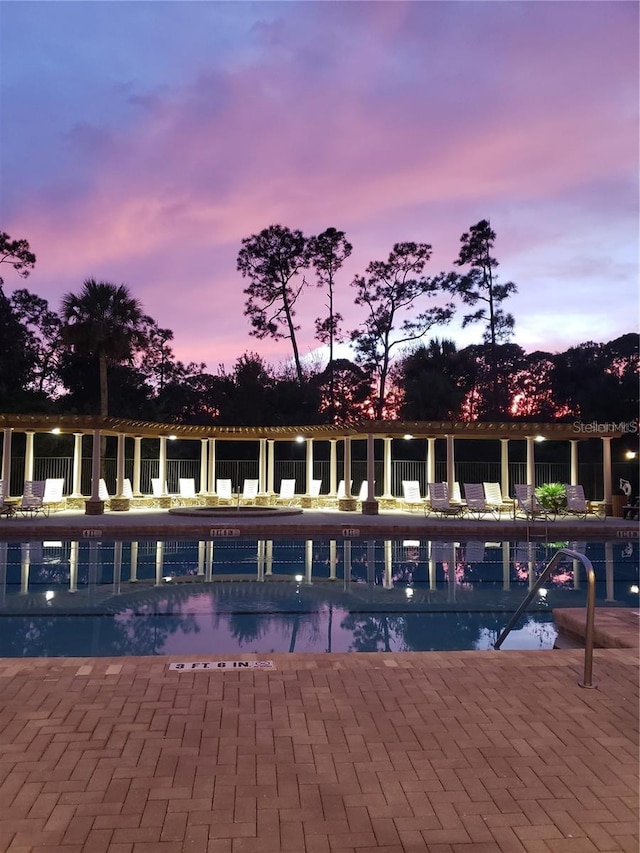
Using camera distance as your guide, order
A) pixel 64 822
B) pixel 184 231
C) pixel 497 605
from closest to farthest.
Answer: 1. pixel 64 822
2. pixel 497 605
3. pixel 184 231

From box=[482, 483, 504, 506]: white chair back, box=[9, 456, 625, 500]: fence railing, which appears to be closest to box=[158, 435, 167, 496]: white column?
box=[9, 456, 625, 500]: fence railing

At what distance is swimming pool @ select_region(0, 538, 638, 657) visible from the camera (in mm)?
6160

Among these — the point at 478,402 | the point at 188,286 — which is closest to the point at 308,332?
the point at 188,286

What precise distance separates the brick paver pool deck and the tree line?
75.9 feet

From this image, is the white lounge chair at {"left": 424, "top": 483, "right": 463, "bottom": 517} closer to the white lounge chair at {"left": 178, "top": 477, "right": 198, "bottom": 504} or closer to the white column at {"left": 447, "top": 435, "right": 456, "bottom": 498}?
the white column at {"left": 447, "top": 435, "right": 456, "bottom": 498}

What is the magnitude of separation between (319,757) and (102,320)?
868 inches

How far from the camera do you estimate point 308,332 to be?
27984 millimetres

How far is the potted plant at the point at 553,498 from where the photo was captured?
16578 millimetres

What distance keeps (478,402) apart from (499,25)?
22.3 metres

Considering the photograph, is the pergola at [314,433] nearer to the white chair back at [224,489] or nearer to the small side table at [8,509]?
the white chair back at [224,489]

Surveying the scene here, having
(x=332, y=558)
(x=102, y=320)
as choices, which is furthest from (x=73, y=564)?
(x=102, y=320)

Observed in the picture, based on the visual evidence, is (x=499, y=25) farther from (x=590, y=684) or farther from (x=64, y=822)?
(x=64, y=822)

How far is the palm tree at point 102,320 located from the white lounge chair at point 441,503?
1313 centimetres

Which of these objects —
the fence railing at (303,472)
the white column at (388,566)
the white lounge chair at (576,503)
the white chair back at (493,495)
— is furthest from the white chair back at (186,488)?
the white lounge chair at (576,503)
